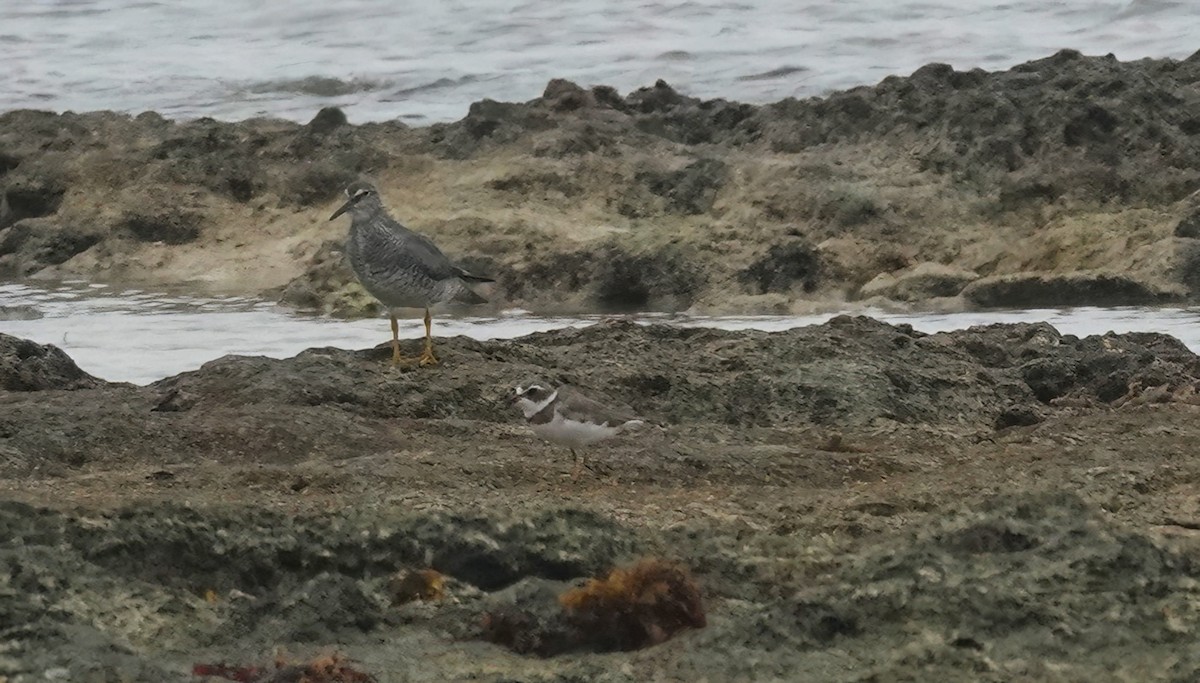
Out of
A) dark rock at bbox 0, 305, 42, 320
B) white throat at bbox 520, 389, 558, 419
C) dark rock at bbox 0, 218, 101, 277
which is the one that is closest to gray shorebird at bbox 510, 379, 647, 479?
white throat at bbox 520, 389, 558, 419

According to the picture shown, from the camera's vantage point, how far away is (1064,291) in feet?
25.9

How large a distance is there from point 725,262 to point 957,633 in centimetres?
576

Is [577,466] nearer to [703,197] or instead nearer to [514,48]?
[703,197]

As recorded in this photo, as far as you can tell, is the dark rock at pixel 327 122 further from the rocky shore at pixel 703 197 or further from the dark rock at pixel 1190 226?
the dark rock at pixel 1190 226

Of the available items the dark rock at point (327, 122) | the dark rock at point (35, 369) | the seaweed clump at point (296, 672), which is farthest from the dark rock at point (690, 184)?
the seaweed clump at point (296, 672)

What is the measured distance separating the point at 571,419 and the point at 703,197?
4643 mm

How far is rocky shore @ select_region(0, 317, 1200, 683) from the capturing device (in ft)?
8.94

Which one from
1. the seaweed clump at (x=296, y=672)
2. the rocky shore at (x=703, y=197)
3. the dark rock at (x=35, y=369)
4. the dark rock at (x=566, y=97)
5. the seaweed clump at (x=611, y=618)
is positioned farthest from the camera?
A: the dark rock at (x=566, y=97)

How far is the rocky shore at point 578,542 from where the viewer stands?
272 cm

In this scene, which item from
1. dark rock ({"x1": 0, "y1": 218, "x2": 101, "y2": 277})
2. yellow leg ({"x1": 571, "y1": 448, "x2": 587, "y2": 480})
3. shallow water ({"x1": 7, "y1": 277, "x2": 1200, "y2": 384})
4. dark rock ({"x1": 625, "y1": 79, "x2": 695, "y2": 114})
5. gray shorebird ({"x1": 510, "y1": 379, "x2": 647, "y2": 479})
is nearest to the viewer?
yellow leg ({"x1": 571, "y1": 448, "x2": 587, "y2": 480})

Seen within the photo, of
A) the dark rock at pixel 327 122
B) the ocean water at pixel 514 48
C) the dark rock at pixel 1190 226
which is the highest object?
the ocean water at pixel 514 48

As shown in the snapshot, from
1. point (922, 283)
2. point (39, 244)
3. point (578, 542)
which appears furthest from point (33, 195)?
point (578, 542)

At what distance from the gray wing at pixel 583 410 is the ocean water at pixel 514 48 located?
9.22 meters

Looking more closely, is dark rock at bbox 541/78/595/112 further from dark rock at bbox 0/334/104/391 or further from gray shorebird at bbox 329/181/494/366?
dark rock at bbox 0/334/104/391
